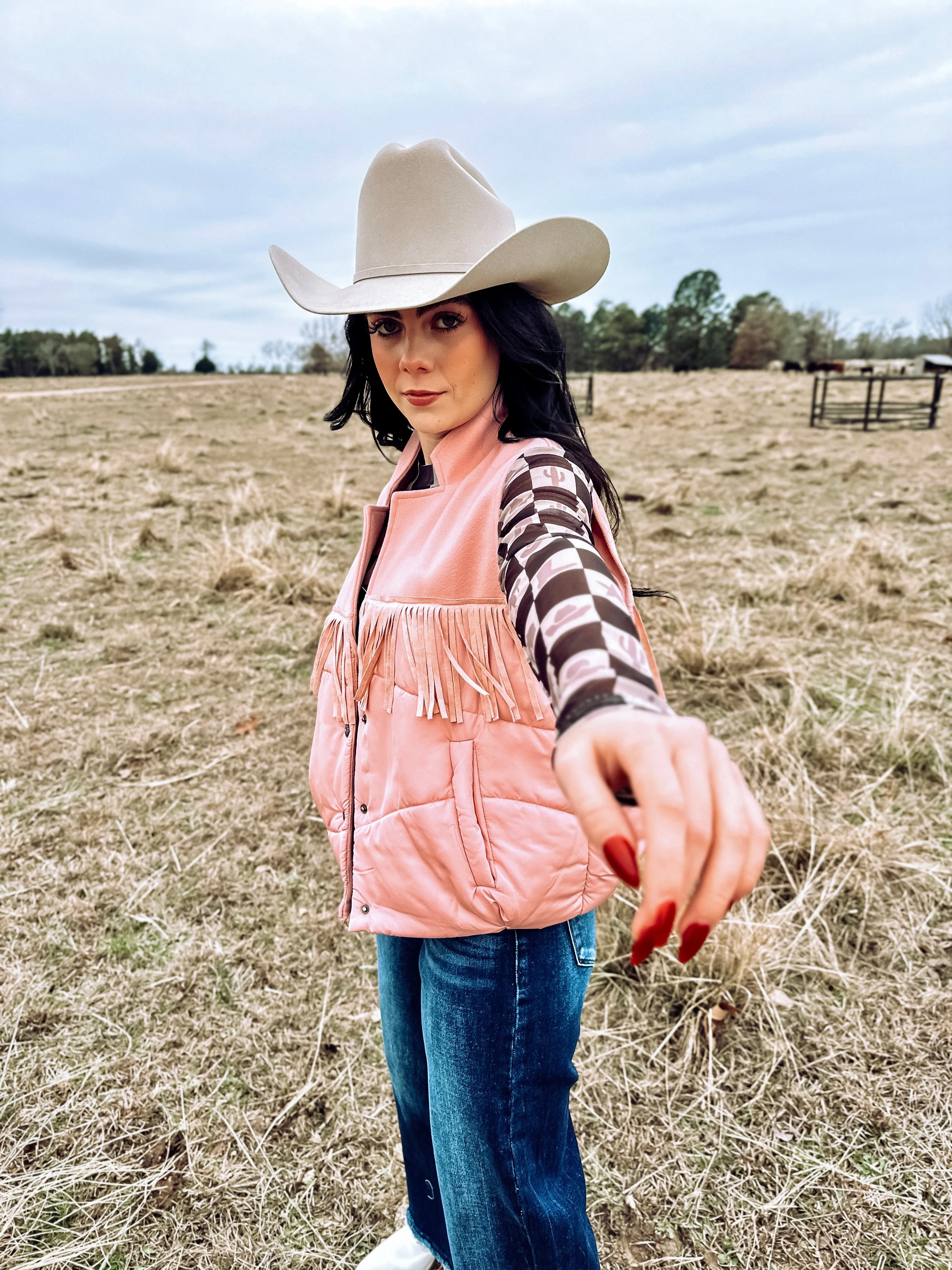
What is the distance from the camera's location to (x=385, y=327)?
118 centimetres

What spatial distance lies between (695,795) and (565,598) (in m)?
0.27

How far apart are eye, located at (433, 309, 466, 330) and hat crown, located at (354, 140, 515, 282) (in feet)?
0.25

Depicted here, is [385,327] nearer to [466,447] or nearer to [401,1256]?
[466,447]

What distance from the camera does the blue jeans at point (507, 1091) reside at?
1.02 metres

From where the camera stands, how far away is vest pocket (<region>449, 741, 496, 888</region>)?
993mm

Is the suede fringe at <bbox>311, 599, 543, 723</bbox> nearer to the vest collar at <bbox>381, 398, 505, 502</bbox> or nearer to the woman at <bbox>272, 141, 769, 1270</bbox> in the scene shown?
the woman at <bbox>272, 141, 769, 1270</bbox>

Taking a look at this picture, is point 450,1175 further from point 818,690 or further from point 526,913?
point 818,690

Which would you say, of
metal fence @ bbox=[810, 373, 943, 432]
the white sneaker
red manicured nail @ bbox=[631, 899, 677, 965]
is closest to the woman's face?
red manicured nail @ bbox=[631, 899, 677, 965]

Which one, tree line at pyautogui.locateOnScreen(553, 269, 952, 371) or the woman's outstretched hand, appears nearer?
the woman's outstretched hand

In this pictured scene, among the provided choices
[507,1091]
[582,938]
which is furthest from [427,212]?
[507,1091]

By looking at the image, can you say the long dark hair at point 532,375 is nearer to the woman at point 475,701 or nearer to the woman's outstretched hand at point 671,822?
the woman at point 475,701

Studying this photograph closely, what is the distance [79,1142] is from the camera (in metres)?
1.71

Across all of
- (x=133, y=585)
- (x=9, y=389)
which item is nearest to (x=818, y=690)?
(x=133, y=585)

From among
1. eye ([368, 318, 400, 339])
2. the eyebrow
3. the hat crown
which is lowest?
eye ([368, 318, 400, 339])
